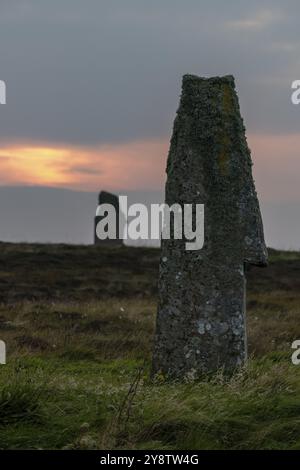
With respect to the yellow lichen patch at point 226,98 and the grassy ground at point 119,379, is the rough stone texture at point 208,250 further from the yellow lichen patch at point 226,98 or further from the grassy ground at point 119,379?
the grassy ground at point 119,379

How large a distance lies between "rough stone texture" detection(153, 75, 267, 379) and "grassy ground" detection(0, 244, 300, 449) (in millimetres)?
479

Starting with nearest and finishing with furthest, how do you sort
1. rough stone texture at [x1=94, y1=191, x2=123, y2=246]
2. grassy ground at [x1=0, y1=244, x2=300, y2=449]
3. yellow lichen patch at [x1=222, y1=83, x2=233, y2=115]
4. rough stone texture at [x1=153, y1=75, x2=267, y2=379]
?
1. grassy ground at [x1=0, y1=244, x2=300, y2=449]
2. rough stone texture at [x1=153, y1=75, x2=267, y2=379]
3. yellow lichen patch at [x1=222, y1=83, x2=233, y2=115]
4. rough stone texture at [x1=94, y1=191, x2=123, y2=246]

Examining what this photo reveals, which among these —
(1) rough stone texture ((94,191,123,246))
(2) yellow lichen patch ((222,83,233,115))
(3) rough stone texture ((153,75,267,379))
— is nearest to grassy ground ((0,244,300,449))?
(3) rough stone texture ((153,75,267,379))

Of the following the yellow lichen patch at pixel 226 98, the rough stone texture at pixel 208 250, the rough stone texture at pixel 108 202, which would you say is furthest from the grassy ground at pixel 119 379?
the rough stone texture at pixel 108 202

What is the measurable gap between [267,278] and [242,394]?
2512cm

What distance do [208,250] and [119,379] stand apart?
209 cm

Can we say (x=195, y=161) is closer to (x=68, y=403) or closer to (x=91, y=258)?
(x=68, y=403)

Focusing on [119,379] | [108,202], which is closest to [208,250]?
[119,379]

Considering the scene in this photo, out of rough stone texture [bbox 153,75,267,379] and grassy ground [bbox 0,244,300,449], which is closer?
grassy ground [bbox 0,244,300,449]

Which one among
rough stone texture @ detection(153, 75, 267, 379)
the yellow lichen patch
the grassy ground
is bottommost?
the grassy ground

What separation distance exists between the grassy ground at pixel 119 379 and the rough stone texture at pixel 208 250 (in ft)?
1.57

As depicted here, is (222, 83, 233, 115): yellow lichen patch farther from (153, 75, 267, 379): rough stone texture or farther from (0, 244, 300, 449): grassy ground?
(0, 244, 300, 449): grassy ground

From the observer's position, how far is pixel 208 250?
10.2 meters

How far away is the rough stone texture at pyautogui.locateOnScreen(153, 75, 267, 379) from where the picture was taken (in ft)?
33.2
